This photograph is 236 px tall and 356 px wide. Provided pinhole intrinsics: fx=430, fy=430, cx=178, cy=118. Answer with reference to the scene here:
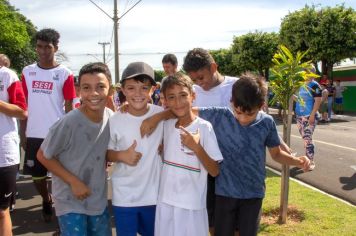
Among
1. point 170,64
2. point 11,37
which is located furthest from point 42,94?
point 11,37

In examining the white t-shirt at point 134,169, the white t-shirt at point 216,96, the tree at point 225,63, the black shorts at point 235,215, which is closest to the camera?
the white t-shirt at point 134,169

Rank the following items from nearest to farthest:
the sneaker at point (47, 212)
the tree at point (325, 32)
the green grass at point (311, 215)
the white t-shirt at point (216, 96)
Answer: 1. the white t-shirt at point (216, 96)
2. the green grass at point (311, 215)
3. the sneaker at point (47, 212)
4. the tree at point (325, 32)

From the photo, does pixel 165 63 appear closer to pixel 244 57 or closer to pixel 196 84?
pixel 196 84

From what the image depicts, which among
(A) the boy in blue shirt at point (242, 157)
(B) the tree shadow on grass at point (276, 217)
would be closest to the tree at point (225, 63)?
(B) the tree shadow on grass at point (276, 217)

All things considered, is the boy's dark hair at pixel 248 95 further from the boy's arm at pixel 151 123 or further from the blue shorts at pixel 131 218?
the blue shorts at pixel 131 218

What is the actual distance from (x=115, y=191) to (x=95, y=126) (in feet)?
1.57

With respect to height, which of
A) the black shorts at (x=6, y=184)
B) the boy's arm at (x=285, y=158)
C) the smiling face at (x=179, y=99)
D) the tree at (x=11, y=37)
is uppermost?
the tree at (x=11, y=37)

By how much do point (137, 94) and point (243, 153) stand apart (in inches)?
34.0

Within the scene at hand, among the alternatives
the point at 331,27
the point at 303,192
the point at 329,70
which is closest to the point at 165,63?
the point at 303,192

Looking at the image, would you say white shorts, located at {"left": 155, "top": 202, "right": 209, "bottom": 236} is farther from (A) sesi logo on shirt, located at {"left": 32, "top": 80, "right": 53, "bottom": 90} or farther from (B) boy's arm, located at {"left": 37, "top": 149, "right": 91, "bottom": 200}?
(A) sesi logo on shirt, located at {"left": 32, "top": 80, "right": 53, "bottom": 90}

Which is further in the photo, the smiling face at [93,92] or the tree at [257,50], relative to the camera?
the tree at [257,50]

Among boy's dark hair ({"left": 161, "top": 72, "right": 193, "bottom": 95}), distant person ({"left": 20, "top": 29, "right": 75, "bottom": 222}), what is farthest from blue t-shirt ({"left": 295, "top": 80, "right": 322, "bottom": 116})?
boy's dark hair ({"left": 161, "top": 72, "right": 193, "bottom": 95})

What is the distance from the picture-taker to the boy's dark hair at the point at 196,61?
136 inches

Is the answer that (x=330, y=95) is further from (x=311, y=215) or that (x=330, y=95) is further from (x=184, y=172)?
(x=184, y=172)
